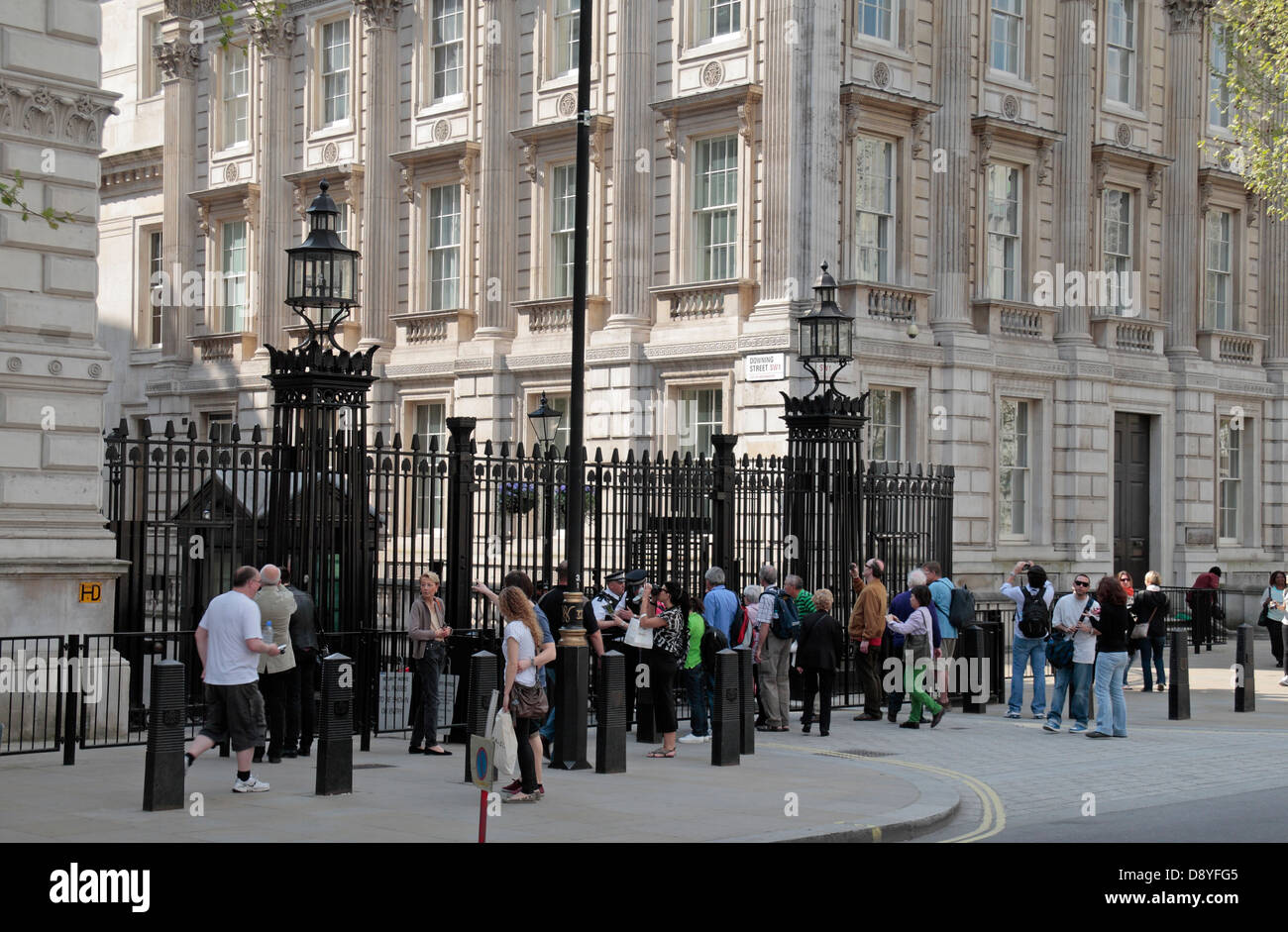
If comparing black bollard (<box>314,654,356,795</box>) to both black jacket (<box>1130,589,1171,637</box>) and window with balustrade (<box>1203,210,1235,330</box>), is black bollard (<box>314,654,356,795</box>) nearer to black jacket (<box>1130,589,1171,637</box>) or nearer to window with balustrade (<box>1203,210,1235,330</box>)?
black jacket (<box>1130,589,1171,637</box>)

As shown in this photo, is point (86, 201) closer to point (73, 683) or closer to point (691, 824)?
point (73, 683)

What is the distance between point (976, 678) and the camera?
20641 mm

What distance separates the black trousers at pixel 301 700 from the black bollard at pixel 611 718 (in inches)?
110

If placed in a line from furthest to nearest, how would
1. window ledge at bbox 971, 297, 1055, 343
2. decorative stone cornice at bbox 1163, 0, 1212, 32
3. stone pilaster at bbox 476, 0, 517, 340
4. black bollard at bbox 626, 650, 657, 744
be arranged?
1. decorative stone cornice at bbox 1163, 0, 1212, 32
2. stone pilaster at bbox 476, 0, 517, 340
3. window ledge at bbox 971, 297, 1055, 343
4. black bollard at bbox 626, 650, 657, 744

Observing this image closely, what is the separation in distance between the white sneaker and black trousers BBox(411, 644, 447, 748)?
2942mm

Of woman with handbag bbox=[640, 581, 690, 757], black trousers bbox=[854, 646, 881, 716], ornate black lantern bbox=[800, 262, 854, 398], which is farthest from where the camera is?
ornate black lantern bbox=[800, 262, 854, 398]

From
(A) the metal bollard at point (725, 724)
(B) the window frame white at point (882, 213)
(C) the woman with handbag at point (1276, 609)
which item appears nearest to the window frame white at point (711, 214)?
(B) the window frame white at point (882, 213)

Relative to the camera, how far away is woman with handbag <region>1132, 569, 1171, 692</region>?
23.0m

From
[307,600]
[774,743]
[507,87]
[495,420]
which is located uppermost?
[507,87]

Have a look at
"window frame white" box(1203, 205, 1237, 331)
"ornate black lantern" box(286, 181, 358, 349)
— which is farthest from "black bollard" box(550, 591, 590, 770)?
"window frame white" box(1203, 205, 1237, 331)

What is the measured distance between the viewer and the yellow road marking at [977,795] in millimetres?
11867
